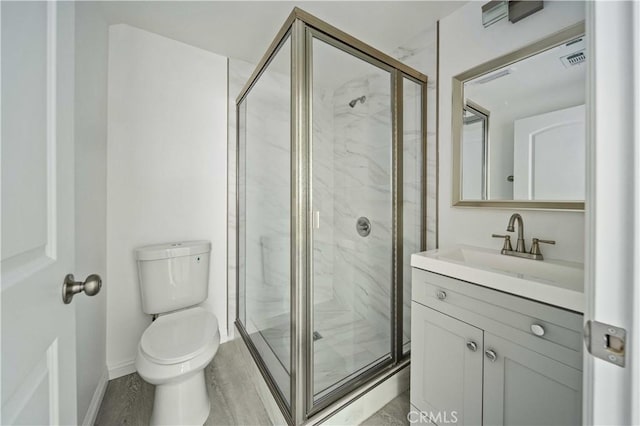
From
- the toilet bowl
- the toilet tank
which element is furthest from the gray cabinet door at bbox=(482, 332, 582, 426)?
the toilet tank

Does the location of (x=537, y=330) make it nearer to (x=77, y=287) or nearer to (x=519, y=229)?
(x=519, y=229)

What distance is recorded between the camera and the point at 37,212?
19.3 inches

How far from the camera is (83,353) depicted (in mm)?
1238

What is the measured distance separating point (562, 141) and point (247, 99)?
1.86 m

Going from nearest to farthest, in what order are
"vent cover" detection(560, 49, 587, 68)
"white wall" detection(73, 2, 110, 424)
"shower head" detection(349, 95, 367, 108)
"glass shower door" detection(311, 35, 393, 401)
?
"vent cover" detection(560, 49, 587, 68)
"white wall" detection(73, 2, 110, 424)
"glass shower door" detection(311, 35, 393, 401)
"shower head" detection(349, 95, 367, 108)

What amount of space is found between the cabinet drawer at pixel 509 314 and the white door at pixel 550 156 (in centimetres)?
63

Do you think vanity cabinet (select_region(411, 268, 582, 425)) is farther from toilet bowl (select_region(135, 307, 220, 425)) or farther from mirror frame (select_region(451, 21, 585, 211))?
toilet bowl (select_region(135, 307, 220, 425))

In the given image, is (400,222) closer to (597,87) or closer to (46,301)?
(597,87)

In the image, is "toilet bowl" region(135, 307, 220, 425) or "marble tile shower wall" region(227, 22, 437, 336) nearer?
"toilet bowl" region(135, 307, 220, 425)

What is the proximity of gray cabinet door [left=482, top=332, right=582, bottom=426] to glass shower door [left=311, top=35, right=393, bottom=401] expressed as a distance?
26.8 inches

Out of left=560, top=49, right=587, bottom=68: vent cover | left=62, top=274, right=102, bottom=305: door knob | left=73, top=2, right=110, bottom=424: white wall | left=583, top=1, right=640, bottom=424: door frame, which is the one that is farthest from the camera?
left=73, top=2, right=110, bottom=424: white wall

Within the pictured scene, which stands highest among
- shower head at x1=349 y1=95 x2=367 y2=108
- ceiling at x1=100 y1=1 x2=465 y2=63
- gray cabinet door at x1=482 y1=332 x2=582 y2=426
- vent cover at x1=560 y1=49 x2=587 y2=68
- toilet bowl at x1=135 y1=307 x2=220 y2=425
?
ceiling at x1=100 y1=1 x2=465 y2=63

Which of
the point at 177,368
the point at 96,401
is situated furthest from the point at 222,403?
the point at 96,401

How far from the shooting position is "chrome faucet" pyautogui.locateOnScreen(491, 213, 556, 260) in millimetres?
1180
